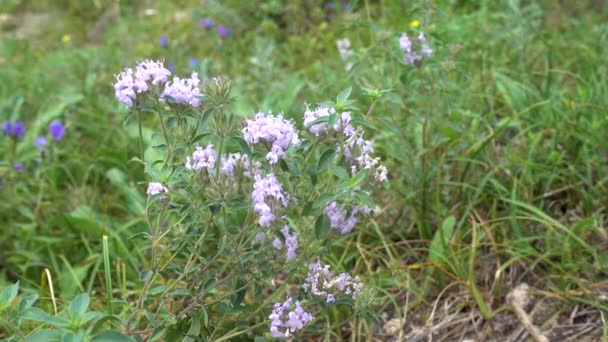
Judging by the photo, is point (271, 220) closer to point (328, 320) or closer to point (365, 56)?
point (328, 320)

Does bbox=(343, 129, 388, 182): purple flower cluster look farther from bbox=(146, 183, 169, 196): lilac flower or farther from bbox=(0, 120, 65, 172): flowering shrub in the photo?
bbox=(0, 120, 65, 172): flowering shrub

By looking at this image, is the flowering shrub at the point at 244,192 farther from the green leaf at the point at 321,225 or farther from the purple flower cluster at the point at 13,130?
the purple flower cluster at the point at 13,130

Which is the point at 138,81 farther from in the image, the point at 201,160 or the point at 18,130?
the point at 18,130

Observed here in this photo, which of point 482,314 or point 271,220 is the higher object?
Result: point 271,220

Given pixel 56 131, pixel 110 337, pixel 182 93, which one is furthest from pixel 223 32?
pixel 110 337

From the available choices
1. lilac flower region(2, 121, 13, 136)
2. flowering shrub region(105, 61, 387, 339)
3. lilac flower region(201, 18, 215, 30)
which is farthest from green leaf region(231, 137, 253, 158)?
lilac flower region(201, 18, 215, 30)

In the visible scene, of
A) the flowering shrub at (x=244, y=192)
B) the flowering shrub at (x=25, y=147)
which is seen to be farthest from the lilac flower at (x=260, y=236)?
the flowering shrub at (x=25, y=147)

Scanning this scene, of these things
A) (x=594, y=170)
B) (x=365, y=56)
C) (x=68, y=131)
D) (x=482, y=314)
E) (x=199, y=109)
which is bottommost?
(x=482, y=314)

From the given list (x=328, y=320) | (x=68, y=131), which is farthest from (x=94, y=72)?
(x=328, y=320)
